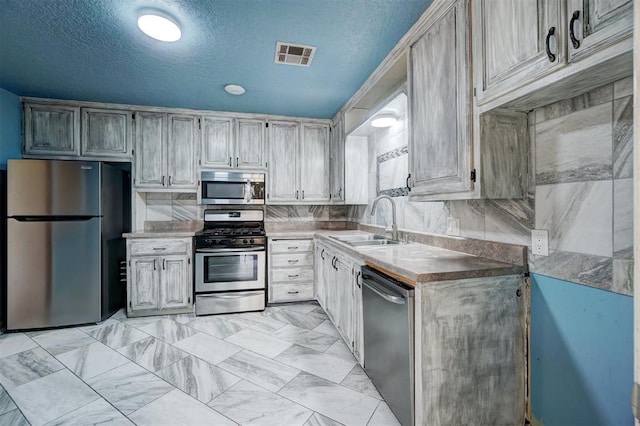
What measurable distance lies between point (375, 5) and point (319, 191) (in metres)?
2.43

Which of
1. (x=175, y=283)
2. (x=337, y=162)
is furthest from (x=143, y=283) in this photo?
(x=337, y=162)

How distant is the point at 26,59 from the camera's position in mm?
2363

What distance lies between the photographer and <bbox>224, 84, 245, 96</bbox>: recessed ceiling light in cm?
285

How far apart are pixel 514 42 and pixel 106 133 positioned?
3965 millimetres

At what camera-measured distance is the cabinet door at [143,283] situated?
3.17 meters

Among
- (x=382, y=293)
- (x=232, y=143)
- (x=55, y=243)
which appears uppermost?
(x=232, y=143)

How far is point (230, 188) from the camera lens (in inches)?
144

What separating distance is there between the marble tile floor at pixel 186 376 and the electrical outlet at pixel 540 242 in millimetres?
1213

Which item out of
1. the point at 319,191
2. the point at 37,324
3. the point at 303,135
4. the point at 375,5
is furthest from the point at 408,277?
the point at 37,324

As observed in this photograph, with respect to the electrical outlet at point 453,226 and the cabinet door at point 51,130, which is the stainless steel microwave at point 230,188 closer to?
the cabinet door at point 51,130

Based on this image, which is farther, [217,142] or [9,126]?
[217,142]

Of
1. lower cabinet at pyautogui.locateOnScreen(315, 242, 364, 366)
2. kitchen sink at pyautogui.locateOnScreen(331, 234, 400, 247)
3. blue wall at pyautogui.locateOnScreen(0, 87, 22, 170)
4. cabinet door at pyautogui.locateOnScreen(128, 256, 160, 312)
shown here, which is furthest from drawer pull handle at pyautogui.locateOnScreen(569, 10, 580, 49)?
blue wall at pyautogui.locateOnScreen(0, 87, 22, 170)

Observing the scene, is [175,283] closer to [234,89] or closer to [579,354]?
[234,89]

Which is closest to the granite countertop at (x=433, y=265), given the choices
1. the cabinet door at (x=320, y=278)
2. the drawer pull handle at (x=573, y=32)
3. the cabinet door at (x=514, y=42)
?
A: the cabinet door at (x=514, y=42)
